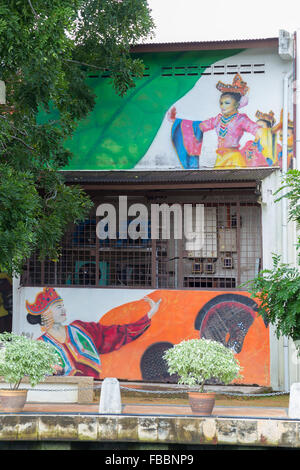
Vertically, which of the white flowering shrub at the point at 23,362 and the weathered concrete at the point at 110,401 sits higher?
the white flowering shrub at the point at 23,362

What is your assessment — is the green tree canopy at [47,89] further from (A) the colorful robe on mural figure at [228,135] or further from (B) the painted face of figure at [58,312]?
(B) the painted face of figure at [58,312]

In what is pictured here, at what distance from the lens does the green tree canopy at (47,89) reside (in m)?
10.3

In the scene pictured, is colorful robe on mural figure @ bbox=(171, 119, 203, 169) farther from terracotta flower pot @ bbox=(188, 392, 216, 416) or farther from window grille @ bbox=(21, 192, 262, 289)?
terracotta flower pot @ bbox=(188, 392, 216, 416)

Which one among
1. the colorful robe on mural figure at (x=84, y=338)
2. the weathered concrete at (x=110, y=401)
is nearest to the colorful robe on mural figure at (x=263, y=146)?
the colorful robe on mural figure at (x=84, y=338)

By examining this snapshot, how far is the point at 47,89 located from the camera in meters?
11.6

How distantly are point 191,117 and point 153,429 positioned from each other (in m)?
7.91

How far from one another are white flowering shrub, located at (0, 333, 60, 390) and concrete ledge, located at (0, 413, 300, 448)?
2.39 ft

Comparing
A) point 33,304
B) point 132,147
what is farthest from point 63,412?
point 132,147

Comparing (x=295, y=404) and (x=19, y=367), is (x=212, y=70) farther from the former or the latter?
(x=19, y=367)

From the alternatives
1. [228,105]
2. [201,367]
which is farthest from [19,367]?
[228,105]

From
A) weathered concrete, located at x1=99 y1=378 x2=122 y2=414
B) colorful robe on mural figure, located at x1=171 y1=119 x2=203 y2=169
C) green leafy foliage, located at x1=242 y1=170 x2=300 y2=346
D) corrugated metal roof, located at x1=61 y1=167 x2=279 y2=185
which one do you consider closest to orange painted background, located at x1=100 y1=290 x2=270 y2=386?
corrugated metal roof, located at x1=61 y1=167 x2=279 y2=185

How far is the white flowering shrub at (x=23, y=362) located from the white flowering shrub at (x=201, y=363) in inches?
84.2

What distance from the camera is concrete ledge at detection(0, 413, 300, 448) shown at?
9.51 metres

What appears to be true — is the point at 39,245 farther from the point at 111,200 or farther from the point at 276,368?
the point at 276,368
